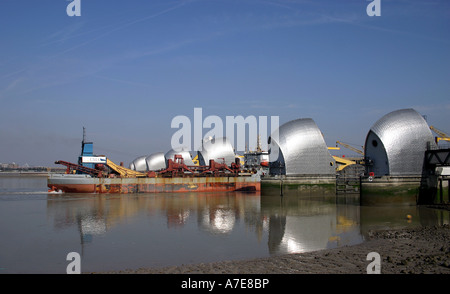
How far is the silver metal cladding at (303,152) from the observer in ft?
113

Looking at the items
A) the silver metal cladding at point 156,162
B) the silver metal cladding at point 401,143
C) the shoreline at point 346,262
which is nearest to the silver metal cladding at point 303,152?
the silver metal cladding at point 401,143

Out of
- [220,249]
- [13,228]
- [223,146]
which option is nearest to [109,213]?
[13,228]

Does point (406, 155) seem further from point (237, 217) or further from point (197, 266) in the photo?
point (197, 266)

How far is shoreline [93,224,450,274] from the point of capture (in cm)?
890

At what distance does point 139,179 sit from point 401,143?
1116 inches

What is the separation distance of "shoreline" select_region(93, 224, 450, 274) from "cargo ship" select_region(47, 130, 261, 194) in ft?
104

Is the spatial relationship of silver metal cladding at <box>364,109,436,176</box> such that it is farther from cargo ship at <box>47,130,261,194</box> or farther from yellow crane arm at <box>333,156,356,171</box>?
cargo ship at <box>47,130,261,194</box>

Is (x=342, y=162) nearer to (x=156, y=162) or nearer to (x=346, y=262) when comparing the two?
(x=346, y=262)

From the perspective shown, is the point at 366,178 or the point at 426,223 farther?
the point at 366,178

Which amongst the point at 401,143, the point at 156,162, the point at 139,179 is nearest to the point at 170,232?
the point at 401,143

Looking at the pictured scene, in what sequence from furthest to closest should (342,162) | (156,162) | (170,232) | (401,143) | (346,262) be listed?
(156,162) → (342,162) → (401,143) → (170,232) → (346,262)

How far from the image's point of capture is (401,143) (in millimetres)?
26141

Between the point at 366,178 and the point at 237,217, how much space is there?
11.2 meters
